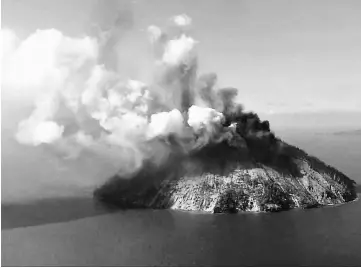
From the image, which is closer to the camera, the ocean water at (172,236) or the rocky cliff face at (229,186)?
the ocean water at (172,236)

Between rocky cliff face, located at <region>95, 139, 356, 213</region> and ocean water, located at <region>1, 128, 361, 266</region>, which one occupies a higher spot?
rocky cliff face, located at <region>95, 139, 356, 213</region>

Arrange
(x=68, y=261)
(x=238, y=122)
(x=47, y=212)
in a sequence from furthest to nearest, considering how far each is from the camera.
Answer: (x=238, y=122), (x=47, y=212), (x=68, y=261)

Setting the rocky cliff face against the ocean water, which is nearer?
the ocean water

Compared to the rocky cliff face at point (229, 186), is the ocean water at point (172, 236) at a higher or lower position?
lower

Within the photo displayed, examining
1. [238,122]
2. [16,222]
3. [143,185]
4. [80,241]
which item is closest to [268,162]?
[238,122]

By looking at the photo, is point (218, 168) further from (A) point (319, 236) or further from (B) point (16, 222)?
(B) point (16, 222)
